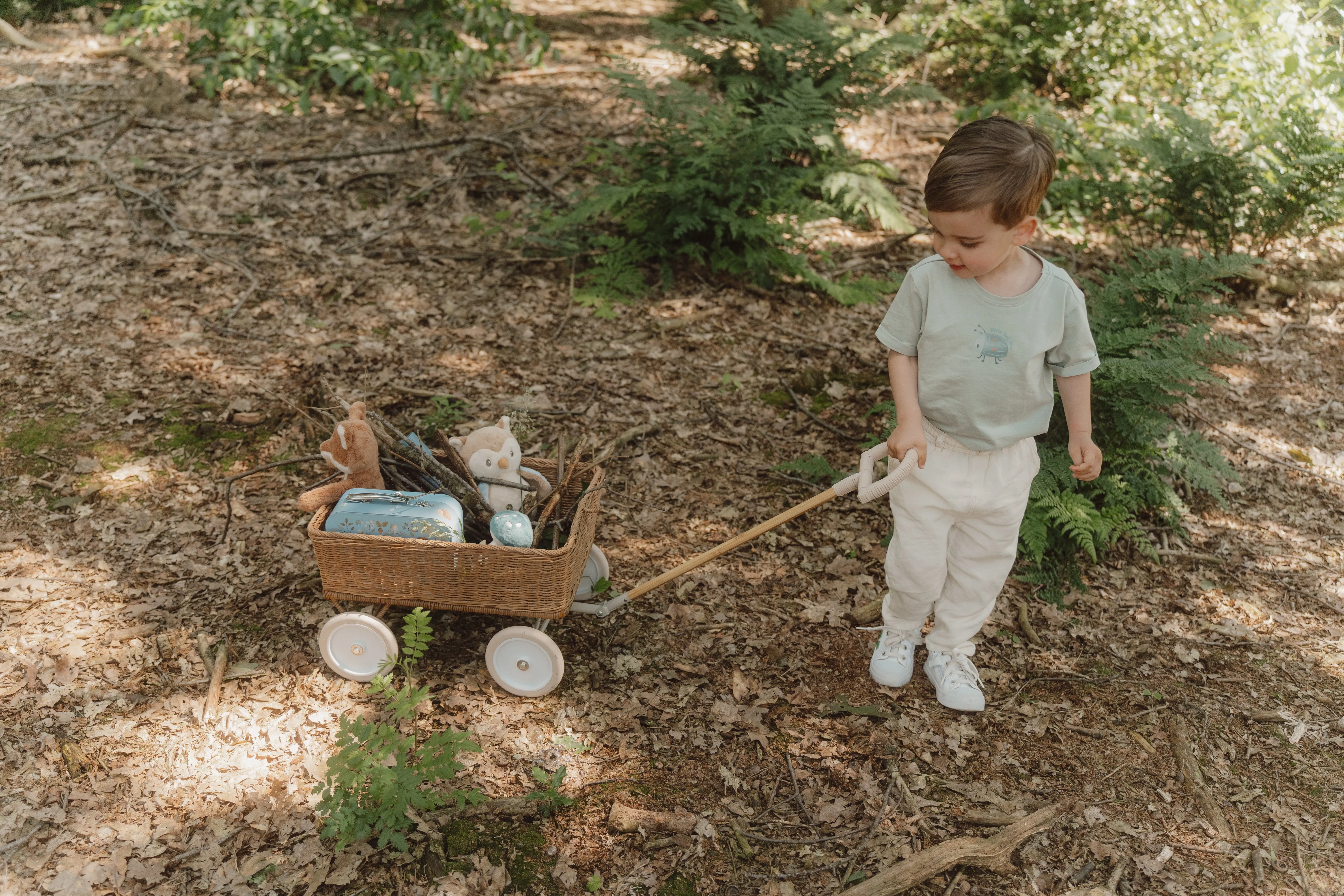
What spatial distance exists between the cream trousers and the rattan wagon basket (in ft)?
4.15

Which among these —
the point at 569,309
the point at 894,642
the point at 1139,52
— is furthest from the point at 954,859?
the point at 1139,52

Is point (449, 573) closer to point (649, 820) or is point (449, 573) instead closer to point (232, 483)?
point (649, 820)

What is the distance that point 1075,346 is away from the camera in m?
3.00

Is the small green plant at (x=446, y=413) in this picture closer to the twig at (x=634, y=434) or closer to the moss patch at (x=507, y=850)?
the twig at (x=634, y=434)

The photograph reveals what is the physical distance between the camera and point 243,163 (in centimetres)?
694

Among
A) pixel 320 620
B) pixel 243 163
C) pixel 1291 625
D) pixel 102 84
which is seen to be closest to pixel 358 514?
pixel 320 620

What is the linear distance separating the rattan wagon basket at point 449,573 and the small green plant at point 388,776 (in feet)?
0.42

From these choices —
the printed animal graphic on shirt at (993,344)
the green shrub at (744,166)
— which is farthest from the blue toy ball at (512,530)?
the green shrub at (744,166)

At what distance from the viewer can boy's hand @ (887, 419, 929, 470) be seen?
3008 mm

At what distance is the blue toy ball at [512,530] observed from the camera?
3.28 m

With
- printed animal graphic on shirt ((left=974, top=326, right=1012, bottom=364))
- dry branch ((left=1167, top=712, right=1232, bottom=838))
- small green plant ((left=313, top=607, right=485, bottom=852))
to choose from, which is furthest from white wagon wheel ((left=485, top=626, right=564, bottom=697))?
dry branch ((left=1167, top=712, right=1232, bottom=838))

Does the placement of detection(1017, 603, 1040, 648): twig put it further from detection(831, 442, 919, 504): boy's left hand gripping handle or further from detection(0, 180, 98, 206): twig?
detection(0, 180, 98, 206): twig

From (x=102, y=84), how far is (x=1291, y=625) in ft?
31.0

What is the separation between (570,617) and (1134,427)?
2.82m
